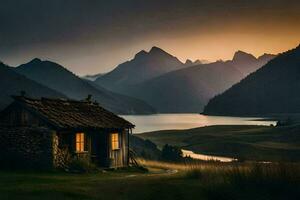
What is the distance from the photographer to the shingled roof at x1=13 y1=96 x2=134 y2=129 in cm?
3603

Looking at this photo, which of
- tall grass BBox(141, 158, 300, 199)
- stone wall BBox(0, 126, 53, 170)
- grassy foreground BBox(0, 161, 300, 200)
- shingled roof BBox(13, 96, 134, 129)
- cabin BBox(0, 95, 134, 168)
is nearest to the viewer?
grassy foreground BBox(0, 161, 300, 200)

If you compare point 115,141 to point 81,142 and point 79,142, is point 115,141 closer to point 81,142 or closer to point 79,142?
point 81,142

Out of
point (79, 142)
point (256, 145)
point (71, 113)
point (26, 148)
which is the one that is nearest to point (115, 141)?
point (71, 113)

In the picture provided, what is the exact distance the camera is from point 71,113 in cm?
3931

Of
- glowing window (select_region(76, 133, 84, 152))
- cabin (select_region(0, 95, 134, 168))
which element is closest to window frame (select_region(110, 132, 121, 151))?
cabin (select_region(0, 95, 134, 168))

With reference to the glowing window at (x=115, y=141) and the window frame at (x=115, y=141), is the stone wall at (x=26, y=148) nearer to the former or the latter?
the window frame at (x=115, y=141)

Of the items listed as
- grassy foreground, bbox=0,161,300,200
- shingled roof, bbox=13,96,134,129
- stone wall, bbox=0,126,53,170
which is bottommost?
grassy foreground, bbox=0,161,300,200

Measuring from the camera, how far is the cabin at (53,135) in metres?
34.9

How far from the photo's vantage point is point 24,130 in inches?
1416

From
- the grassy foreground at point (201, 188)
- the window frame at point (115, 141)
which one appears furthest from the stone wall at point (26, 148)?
the grassy foreground at point (201, 188)

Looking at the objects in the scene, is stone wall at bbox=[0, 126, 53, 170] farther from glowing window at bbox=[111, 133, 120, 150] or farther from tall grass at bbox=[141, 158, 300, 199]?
tall grass at bbox=[141, 158, 300, 199]

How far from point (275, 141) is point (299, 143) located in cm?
734

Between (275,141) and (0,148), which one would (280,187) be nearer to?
(0,148)

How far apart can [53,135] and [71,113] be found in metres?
4.92
